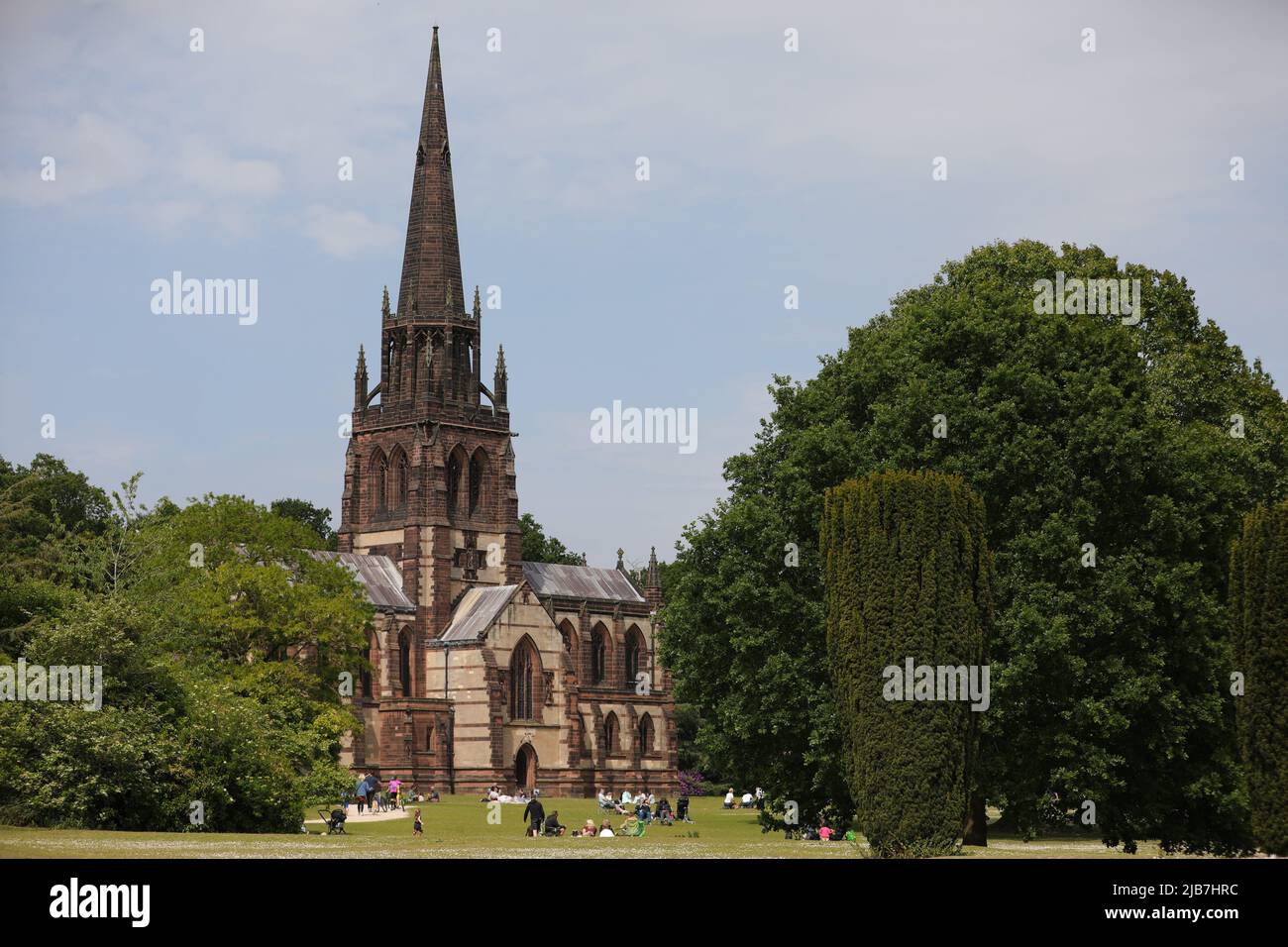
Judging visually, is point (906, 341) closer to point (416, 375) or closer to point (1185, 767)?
point (1185, 767)

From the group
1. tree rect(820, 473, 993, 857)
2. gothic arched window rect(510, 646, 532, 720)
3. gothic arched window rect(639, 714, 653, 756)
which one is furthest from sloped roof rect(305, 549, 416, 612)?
tree rect(820, 473, 993, 857)

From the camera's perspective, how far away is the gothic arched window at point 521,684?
103812 millimetres

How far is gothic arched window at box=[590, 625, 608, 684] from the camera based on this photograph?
4579 inches

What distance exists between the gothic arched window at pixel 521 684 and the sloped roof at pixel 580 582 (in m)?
10.00

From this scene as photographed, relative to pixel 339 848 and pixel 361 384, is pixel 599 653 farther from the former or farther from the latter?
pixel 339 848

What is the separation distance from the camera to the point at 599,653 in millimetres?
117000

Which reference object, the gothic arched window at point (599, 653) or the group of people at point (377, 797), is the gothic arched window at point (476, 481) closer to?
the gothic arched window at point (599, 653)

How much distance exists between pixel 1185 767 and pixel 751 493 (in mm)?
12730

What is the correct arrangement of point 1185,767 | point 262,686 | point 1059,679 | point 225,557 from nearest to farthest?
point 1059,679 → point 1185,767 → point 262,686 → point 225,557

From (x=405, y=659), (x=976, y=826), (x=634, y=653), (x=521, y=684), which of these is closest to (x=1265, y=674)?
(x=976, y=826)

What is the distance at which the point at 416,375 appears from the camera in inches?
4365

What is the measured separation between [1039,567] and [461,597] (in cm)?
7242
